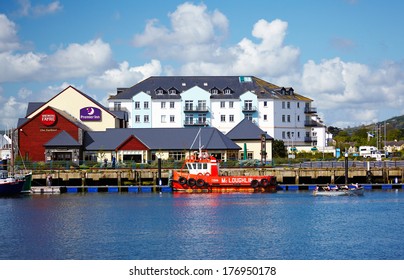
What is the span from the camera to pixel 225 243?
49156 millimetres

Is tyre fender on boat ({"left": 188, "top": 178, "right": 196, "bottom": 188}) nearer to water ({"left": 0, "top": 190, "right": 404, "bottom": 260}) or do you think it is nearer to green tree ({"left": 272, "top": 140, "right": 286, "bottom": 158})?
water ({"left": 0, "top": 190, "right": 404, "bottom": 260})

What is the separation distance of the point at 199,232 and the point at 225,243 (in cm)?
505

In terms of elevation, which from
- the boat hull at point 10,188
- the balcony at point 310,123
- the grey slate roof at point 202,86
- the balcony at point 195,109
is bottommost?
the boat hull at point 10,188

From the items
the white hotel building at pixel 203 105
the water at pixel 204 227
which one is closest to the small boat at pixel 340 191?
the water at pixel 204 227

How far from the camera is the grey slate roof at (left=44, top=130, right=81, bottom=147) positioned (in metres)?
111

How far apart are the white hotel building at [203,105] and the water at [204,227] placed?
64.4m

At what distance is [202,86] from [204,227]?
92953 millimetres

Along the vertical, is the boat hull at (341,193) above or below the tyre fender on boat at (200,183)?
below

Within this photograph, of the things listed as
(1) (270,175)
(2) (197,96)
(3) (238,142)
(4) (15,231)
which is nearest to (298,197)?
(1) (270,175)

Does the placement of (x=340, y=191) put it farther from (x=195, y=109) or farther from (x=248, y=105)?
(x=195, y=109)

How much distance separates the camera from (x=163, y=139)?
112 m

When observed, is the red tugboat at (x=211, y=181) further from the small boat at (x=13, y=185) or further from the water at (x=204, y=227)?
the small boat at (x=13, y=185)

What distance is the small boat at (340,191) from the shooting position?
79.3 metres

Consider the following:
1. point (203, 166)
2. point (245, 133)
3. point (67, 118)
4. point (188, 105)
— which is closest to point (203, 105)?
point (188, 105)
